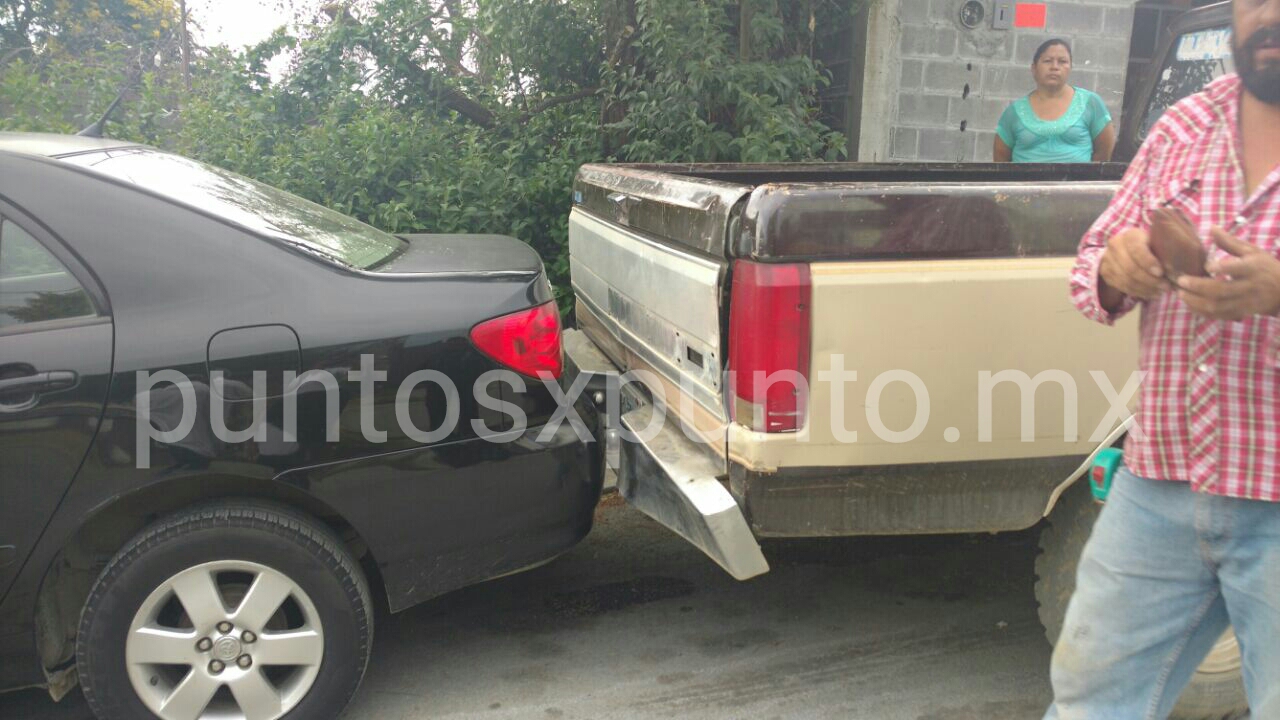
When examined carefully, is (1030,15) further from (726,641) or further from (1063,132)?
(726,641)

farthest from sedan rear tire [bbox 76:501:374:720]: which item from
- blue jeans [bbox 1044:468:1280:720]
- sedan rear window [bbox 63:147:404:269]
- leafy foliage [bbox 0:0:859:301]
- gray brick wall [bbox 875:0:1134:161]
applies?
gray brick wall [bbox 875:0:1134:161]

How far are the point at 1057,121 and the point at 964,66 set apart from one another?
2.17 meters

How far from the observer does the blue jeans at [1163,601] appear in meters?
1.60

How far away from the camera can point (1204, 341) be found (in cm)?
163

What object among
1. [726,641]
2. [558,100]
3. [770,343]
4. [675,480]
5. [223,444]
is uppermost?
[558,100]

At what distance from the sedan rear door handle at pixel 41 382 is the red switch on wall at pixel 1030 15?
6.51m

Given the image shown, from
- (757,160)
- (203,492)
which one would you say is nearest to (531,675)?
(203,492)

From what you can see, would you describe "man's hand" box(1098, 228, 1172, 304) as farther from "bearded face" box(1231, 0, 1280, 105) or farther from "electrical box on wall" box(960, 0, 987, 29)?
"electrical box on wall" box(960, 0, 987, 29)

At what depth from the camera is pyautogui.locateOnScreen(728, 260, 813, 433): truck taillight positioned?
249cm

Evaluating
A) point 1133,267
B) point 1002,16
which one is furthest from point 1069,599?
point 1002,16

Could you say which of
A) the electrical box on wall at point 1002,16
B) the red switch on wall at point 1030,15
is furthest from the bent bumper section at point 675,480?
the red switch on wall at point 1030,15

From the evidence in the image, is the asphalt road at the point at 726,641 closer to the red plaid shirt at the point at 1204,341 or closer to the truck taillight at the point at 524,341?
the truck taillight at the point at 524,341

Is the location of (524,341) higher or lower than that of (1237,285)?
lower

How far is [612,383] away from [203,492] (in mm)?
1325
